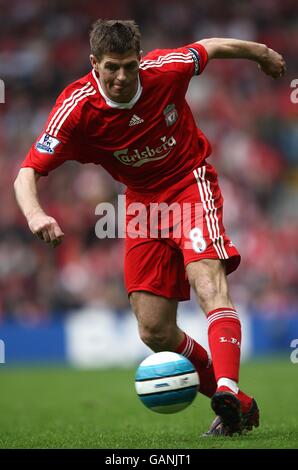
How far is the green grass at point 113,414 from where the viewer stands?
5555 mm

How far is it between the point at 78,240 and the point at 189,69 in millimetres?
10335

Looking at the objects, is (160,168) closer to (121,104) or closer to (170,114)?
(170,114)

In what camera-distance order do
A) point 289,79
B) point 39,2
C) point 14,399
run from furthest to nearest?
point 39,2, point 289,79, point 14,399

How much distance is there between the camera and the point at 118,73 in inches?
218

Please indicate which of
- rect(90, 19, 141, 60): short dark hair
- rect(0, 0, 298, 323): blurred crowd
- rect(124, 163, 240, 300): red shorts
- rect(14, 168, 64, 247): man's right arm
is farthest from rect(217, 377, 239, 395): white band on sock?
rect(0, 0, 298, 323): blurred crowd

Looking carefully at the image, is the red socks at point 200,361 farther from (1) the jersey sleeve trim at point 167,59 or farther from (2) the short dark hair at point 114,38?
(2) the short dark hair at point 114,38

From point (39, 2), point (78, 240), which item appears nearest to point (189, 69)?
point (78, 240)

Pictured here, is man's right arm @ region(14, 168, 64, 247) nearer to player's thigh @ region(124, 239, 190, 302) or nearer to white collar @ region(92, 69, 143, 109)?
white collar @ region(92, 69, 143, 109)

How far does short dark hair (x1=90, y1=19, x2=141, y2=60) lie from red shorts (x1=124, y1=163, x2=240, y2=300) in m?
0.98

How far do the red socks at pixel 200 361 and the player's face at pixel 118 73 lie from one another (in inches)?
66.4

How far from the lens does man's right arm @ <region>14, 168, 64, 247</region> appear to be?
5.08 metres

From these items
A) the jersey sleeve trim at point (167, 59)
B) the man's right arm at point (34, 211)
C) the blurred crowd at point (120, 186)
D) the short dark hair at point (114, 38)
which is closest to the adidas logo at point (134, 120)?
the jersey sleeve trim at point (167, 59)

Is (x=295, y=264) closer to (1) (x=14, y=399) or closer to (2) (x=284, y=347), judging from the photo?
(2) (x=284, y=347)
